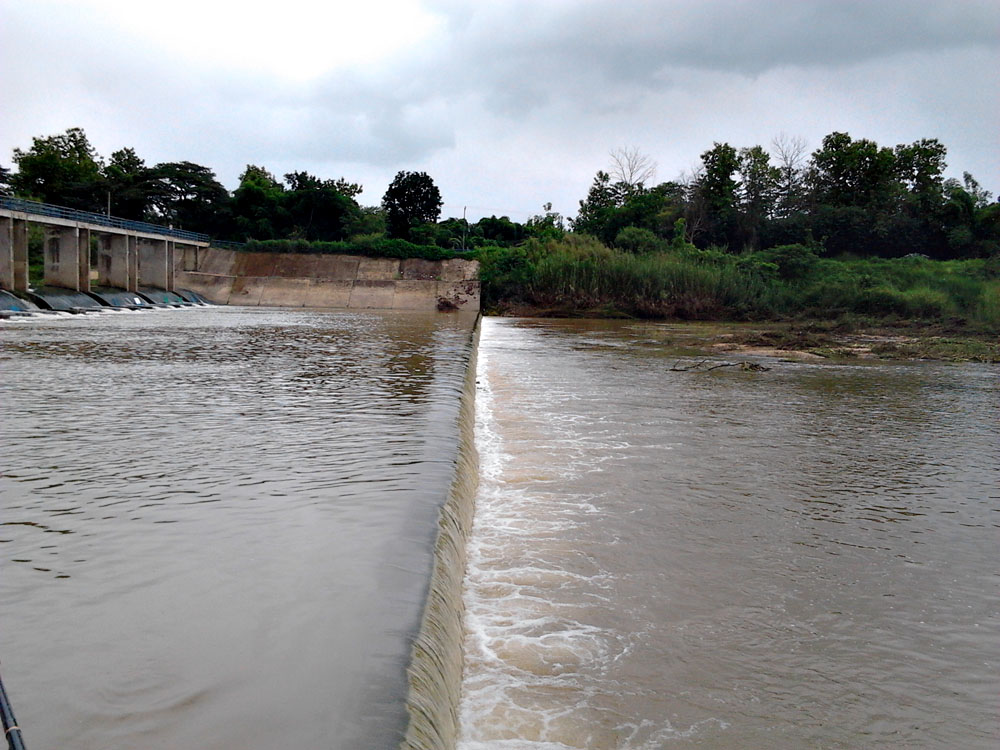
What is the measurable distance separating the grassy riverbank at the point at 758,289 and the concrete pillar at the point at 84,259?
17413mm

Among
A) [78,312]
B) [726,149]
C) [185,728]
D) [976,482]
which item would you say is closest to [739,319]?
[726,149]

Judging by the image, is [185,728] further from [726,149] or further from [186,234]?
[726,149]

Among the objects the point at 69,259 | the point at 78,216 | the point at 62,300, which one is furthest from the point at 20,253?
the point at 78,216

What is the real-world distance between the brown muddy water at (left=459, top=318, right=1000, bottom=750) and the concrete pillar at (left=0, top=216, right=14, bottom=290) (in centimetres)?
2144

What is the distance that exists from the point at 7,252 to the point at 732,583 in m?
26.5

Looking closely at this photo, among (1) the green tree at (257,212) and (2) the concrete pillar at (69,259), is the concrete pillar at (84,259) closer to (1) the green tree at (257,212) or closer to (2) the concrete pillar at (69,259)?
(2) the concrete pillar at (69,259)

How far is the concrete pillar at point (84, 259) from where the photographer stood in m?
29.3

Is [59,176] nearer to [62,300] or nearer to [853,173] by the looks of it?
[62,300]

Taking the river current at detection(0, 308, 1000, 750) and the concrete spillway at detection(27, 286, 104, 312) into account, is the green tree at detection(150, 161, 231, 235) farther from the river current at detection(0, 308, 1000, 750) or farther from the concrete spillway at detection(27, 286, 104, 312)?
the river current at detection(0, 308, 1000, 750)

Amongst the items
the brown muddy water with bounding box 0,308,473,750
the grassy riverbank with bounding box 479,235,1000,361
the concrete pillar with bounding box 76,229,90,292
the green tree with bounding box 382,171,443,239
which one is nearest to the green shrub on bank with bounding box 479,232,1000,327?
the grassy riverbank with bounding box 479,235,1000,361

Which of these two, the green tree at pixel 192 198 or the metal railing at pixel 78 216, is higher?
the green tree at pixel 192 198

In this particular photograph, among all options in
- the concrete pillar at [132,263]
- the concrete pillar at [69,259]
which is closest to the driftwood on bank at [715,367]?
the concrete pillar at [69,259]

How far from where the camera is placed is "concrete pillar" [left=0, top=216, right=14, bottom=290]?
79.9ft

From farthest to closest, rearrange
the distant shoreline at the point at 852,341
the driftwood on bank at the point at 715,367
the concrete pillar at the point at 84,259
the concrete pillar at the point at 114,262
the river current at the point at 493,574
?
1. the concrete pillar at the point at 114,262
2. the concrete pillar at the point at 84,259
3. the distant shoreline at the point at 852,341
4. the driftwood on bank at the point at 715,367
5. the river current at the point at 493,574
